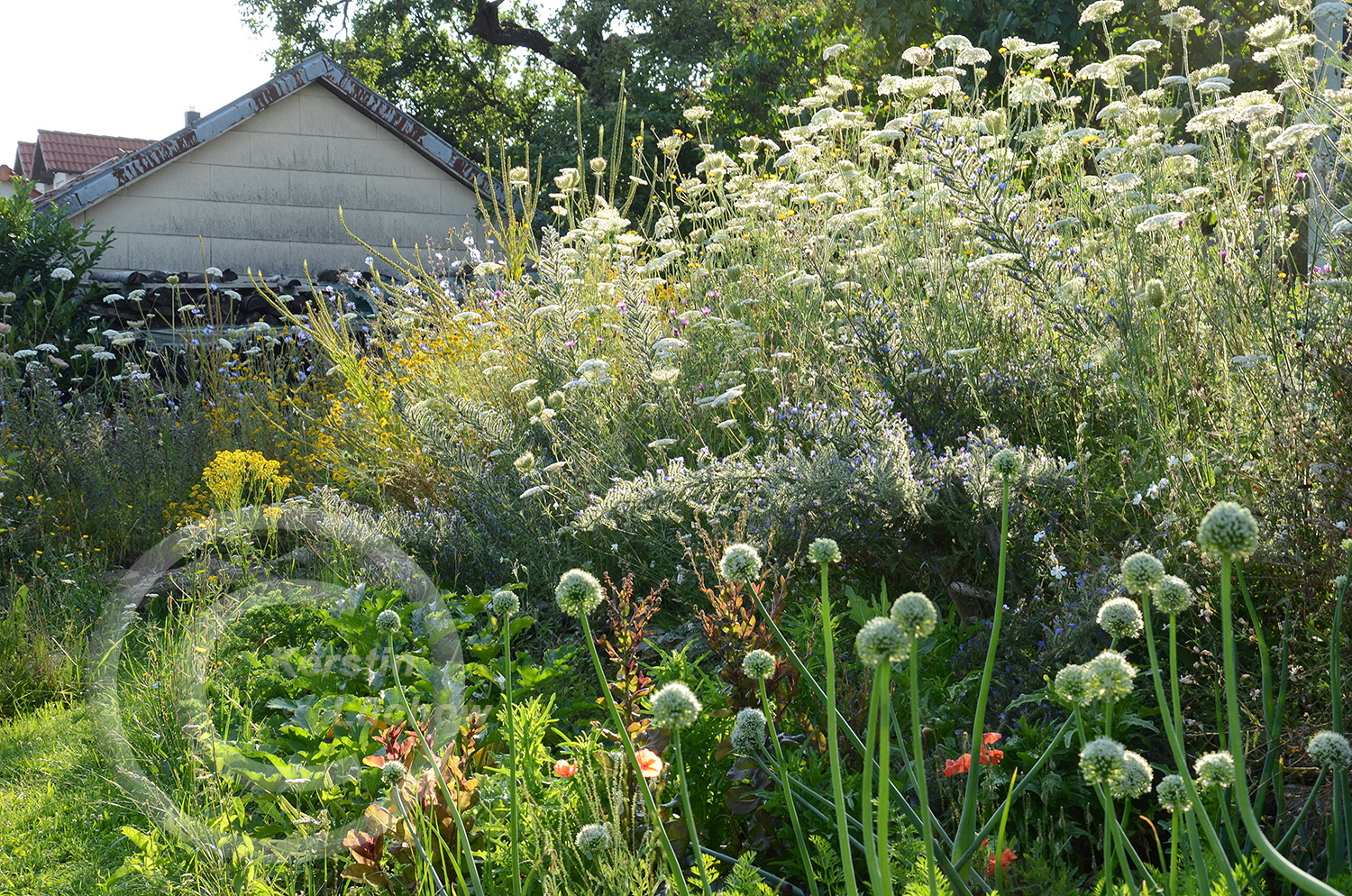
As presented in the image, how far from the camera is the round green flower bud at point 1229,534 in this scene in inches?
36.7

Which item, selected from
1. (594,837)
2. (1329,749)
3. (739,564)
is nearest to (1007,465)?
(739,564)

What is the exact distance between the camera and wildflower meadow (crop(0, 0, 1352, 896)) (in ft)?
5.32

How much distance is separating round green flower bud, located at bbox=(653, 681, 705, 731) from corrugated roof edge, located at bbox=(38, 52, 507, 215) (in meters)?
10.4

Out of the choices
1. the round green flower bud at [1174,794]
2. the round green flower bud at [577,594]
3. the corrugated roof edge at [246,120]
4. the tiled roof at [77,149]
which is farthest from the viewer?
the tiled roof at [77,149]

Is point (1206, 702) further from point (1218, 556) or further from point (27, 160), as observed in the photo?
point (27, 160)

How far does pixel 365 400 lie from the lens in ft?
18.2

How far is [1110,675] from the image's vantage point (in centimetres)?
110

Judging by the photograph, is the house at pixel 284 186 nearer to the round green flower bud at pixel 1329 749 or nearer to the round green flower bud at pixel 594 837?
the round green flower bud at pixel 594 837

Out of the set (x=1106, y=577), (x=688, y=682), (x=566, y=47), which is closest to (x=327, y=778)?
(x=688, y=682)

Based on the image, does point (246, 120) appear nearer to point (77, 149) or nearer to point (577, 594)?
point (577, 594)

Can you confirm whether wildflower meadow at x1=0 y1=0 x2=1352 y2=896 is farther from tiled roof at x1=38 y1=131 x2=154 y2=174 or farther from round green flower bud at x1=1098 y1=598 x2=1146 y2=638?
tiled roof at x1=38 y1=131 x2=154 y2=174

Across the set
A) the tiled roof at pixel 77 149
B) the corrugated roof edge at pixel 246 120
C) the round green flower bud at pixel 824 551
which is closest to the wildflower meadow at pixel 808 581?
the round green flower bud at pixel 824 551

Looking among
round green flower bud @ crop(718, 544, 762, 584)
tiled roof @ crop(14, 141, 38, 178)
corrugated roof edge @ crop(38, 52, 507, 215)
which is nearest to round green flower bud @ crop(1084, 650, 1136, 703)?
round green flower bud @ crop(718, 544, 762, 584)

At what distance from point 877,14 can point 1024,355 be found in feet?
25.8
